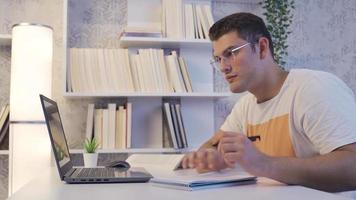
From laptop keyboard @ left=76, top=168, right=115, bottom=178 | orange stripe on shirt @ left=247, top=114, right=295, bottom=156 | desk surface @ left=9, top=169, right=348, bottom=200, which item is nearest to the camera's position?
desk surface @ left=9, top=169, right=348, bottom=200

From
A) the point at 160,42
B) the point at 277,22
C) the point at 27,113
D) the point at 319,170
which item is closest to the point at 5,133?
the point at 27,113

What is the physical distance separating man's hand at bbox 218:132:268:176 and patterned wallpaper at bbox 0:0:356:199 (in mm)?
1534

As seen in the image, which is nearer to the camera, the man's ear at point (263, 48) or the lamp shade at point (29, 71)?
the man's ear at point (263, 48)

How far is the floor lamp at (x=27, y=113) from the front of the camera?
223 cm

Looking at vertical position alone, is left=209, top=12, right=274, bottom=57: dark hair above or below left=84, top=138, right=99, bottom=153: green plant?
above

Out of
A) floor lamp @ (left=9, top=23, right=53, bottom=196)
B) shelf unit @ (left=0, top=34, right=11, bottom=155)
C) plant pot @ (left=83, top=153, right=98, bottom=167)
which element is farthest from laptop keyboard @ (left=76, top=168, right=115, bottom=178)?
shelf unit @ (left=0, top=34, right=11, bottom=155)

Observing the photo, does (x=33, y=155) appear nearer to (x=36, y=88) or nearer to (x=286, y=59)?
(x=36, y=88)

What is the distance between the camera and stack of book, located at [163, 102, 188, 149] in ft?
7.98

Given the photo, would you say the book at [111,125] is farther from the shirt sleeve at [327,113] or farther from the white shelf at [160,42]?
the shirt sleeve at [327,113]

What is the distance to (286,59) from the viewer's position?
2.85 m

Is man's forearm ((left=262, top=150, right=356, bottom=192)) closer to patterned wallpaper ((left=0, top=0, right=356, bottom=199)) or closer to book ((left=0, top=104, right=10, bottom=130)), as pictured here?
patterned wallpaper ((left=0, top=0, right=356, bottom=199))

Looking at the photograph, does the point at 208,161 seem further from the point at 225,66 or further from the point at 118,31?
the point at 118,31

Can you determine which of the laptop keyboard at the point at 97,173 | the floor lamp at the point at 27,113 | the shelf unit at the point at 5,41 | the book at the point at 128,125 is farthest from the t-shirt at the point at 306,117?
the shelf unit at the point at 5,41

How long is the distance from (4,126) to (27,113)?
257 mm
